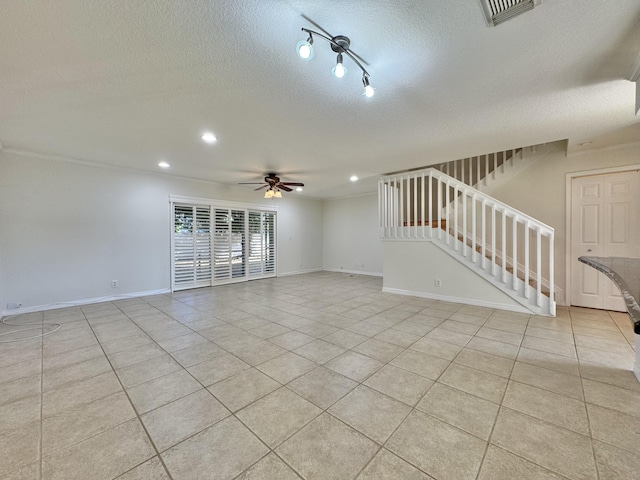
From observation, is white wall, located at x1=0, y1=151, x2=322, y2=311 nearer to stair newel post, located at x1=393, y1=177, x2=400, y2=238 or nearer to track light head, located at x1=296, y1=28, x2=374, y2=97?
stair newel post, located at x1=393, y1=177, x2=400, y2=238

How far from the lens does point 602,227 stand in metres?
4.01

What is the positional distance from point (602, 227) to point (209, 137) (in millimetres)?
6126

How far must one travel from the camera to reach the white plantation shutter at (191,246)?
5.80 metres

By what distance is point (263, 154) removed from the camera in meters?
4.20

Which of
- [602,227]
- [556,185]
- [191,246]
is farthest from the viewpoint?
[191,246]

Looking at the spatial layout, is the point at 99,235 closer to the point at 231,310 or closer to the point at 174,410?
the point at 231,310

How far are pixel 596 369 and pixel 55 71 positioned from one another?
17.3 feet

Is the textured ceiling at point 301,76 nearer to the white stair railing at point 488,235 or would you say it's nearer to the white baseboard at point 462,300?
the white stair railing at point 488,235

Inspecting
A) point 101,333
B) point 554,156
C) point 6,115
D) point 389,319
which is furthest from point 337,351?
point 554,156

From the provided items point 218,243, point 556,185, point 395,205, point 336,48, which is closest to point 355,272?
point 395,205

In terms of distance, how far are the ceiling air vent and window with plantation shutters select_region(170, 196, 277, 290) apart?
598 cm

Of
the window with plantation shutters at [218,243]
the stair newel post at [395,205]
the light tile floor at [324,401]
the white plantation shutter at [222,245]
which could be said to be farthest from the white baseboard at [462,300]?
the white plantation shutter at [222,245]

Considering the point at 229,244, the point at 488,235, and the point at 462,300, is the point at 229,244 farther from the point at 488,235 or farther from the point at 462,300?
the point at 488,235

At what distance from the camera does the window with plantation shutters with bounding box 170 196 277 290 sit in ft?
19.2
